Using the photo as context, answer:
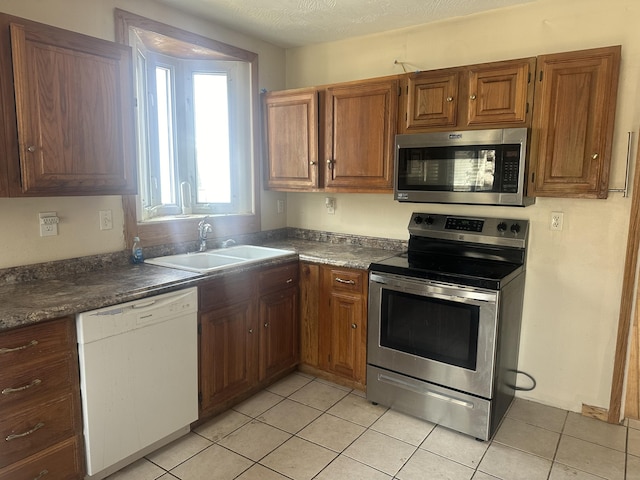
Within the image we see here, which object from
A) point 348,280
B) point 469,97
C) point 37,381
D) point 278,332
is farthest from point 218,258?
point 469,97

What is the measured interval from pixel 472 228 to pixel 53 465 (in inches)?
102

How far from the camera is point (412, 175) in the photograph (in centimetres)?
279

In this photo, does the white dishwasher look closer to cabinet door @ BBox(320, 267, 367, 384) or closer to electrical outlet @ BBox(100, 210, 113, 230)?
electrical outlet @ BBox(100, 210, 113, 230)

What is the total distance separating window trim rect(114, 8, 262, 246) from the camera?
2596mm

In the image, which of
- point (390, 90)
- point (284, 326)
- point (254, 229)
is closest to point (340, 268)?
point (284, 326)

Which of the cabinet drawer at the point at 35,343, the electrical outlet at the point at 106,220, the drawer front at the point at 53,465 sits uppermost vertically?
the electrical outlet at the point at 106,220

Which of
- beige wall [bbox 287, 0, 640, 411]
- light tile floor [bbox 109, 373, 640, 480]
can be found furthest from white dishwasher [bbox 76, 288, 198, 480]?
beige wall [bbox 287, 0, 640, 411]

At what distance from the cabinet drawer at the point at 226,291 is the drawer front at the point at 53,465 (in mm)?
859

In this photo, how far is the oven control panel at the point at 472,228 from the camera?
8.89 feet

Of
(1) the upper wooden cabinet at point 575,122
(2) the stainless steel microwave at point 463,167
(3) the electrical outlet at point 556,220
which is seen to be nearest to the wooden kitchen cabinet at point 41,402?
(2) the stainless steel microwave at point 463,167

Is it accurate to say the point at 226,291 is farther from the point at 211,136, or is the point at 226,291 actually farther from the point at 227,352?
the point at 211,136

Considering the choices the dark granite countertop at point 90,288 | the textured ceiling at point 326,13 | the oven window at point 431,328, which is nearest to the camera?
the dark granite countertop at point 90,288

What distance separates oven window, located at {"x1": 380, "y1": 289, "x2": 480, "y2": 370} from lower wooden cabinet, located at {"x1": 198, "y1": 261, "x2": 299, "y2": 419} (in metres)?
0.72

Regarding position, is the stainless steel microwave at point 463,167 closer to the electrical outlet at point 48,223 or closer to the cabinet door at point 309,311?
the cabinet door at point 309,311
